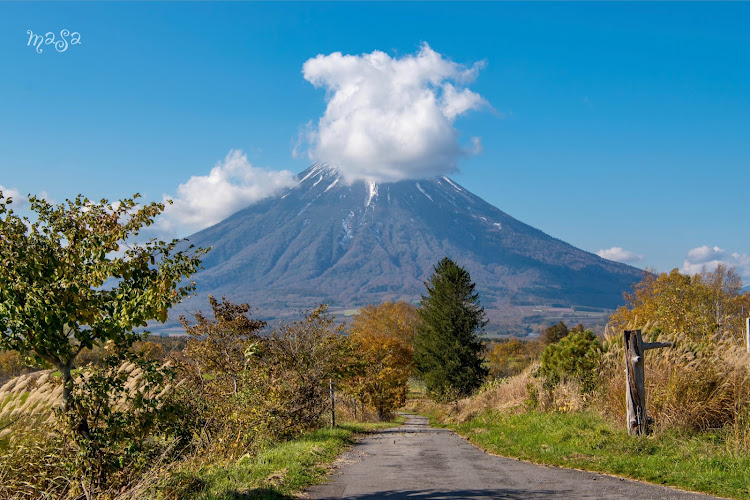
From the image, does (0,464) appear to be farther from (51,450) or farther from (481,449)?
(481,449)

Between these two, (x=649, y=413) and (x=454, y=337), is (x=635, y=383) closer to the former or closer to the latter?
(x=649, y=413)

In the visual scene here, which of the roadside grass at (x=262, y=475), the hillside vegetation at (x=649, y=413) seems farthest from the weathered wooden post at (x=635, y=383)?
the roadside grass at (x=262, y=475)

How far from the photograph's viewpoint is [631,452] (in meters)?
11.4

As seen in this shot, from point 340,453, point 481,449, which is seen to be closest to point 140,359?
point 340,453

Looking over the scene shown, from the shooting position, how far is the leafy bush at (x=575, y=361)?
1872 cm

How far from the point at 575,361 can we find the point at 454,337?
969 inches

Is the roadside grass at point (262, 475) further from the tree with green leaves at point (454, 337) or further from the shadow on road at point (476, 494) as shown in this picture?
the tree with green leaves at point (454, 337)

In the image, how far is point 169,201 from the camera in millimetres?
8047

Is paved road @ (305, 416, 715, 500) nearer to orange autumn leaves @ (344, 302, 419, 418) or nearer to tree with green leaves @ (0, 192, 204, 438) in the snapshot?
tree with green leaves @ (0, 192, 204, 438)

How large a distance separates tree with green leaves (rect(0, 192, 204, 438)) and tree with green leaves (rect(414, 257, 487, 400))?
36.6 metres

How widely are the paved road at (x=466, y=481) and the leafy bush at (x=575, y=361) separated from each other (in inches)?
251

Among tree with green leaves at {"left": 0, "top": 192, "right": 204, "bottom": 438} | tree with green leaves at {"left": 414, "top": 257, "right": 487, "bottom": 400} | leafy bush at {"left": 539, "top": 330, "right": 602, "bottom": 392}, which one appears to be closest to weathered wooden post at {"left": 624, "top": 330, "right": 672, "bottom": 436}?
leafy bush at {"left": 539, "top": 330, "right": 602, "bottom": 392}

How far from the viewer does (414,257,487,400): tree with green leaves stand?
43.5m

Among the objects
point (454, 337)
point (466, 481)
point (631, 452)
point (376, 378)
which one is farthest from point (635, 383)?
point (454, 337)
